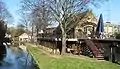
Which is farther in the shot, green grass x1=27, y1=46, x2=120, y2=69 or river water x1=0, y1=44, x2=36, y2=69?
river water x1=0, y1=44, x2=36, y2=69

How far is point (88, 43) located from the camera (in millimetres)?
41812

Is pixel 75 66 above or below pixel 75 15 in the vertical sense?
below

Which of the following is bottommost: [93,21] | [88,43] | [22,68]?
[22,68]

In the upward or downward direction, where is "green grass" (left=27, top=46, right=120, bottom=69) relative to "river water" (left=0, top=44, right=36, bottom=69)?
upward

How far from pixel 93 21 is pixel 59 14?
20898 mm

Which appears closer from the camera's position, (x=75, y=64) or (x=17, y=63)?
(x=75, y=64)

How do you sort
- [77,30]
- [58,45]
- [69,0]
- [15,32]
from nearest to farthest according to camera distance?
1. [69,0]
2. [58,45]
3. [77,30]
4. [15,32]

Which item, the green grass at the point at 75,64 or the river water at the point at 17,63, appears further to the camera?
the river water at the point at 17,63

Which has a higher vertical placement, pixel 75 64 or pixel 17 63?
pixel 75 64

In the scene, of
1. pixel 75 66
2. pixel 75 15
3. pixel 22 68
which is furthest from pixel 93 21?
pixel 75 66

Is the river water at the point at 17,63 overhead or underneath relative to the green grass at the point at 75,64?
underneath

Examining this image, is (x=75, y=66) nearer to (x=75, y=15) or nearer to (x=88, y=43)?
(x=88, y=43)

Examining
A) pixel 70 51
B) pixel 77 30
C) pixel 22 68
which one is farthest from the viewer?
pixel 77 30

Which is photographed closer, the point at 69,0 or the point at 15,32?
the point at 69,0
